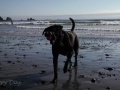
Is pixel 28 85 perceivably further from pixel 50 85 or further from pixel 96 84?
pixel 96 84

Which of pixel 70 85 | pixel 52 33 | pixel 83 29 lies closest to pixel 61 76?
pixel 70 85

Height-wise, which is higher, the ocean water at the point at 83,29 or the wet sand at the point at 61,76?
the wet sand at the point at 61,76

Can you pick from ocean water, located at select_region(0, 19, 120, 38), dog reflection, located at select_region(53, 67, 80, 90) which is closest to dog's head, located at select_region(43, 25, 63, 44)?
dog reflection, located at select_region(53, 67, 80, 90)

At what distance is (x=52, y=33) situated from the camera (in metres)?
4.93

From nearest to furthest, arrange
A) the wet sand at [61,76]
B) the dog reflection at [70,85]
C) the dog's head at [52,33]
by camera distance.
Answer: the dog's head at [52,33], the dog reflection at [70,85], the wet sand at [61,76]

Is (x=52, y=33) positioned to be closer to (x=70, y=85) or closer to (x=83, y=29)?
(x=70, y=85)

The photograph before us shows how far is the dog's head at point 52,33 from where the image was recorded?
4756mm

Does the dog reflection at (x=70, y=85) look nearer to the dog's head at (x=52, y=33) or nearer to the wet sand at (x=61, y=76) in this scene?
the wet sand at (x=61, y=76)

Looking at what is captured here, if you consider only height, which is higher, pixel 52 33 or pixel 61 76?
pixel 52 33

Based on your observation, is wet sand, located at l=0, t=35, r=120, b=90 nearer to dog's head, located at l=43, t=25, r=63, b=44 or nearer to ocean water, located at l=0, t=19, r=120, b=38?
dog's head, located at l=43, t=25, r=63, b=44

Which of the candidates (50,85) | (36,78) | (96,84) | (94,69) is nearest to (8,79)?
(36,78)

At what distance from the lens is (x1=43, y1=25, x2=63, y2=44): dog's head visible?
4.76 metres

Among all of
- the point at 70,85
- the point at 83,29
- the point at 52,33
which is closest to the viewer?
the point at 52,33

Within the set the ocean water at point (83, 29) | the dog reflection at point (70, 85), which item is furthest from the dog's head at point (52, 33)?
the ocean water at point (83, 29)
